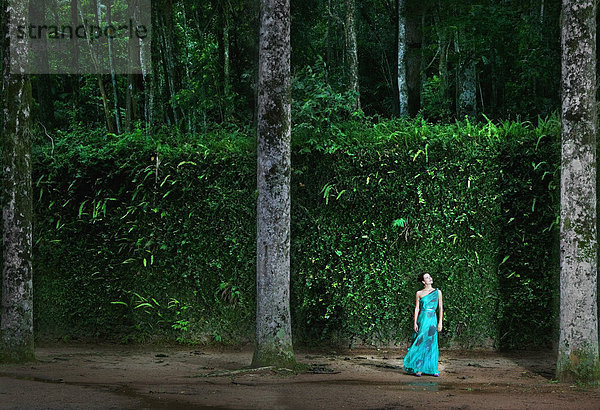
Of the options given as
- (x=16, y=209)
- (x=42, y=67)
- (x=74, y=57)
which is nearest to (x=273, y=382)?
(x=16, y=209)

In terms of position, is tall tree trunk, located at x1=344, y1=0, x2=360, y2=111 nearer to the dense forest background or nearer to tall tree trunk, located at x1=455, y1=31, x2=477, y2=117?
tall tree trunk, located at x1=455, y1=31, x2=477, y2=117

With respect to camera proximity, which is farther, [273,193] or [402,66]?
[402,66]

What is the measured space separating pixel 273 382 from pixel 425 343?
90.7 inches

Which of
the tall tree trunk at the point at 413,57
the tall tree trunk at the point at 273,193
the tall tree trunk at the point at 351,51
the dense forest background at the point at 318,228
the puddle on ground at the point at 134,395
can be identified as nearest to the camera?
the puddle on ground at the point at 134,395

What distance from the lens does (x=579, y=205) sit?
800 cm

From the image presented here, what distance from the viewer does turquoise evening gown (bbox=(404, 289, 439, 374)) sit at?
869 centimetres

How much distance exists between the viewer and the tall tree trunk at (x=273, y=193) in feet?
27.2

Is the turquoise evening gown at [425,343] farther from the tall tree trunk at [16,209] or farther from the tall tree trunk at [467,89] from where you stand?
the tall tree trunk at [467,89]

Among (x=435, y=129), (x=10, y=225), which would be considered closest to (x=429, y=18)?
(x=435, y=129)

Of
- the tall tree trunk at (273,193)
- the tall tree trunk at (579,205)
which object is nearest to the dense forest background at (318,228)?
the tall tree trunk at (273,193)

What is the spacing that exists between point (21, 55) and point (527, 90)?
1469 cm

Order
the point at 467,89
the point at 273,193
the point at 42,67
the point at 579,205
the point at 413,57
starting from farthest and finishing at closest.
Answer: the point at 413,57
the point at 467,89
the point at 42,67
the point at 273,193
the point at 579,205

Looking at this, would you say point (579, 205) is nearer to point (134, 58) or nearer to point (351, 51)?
point (351, 51)

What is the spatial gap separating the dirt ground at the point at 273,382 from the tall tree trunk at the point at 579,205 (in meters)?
0.48
